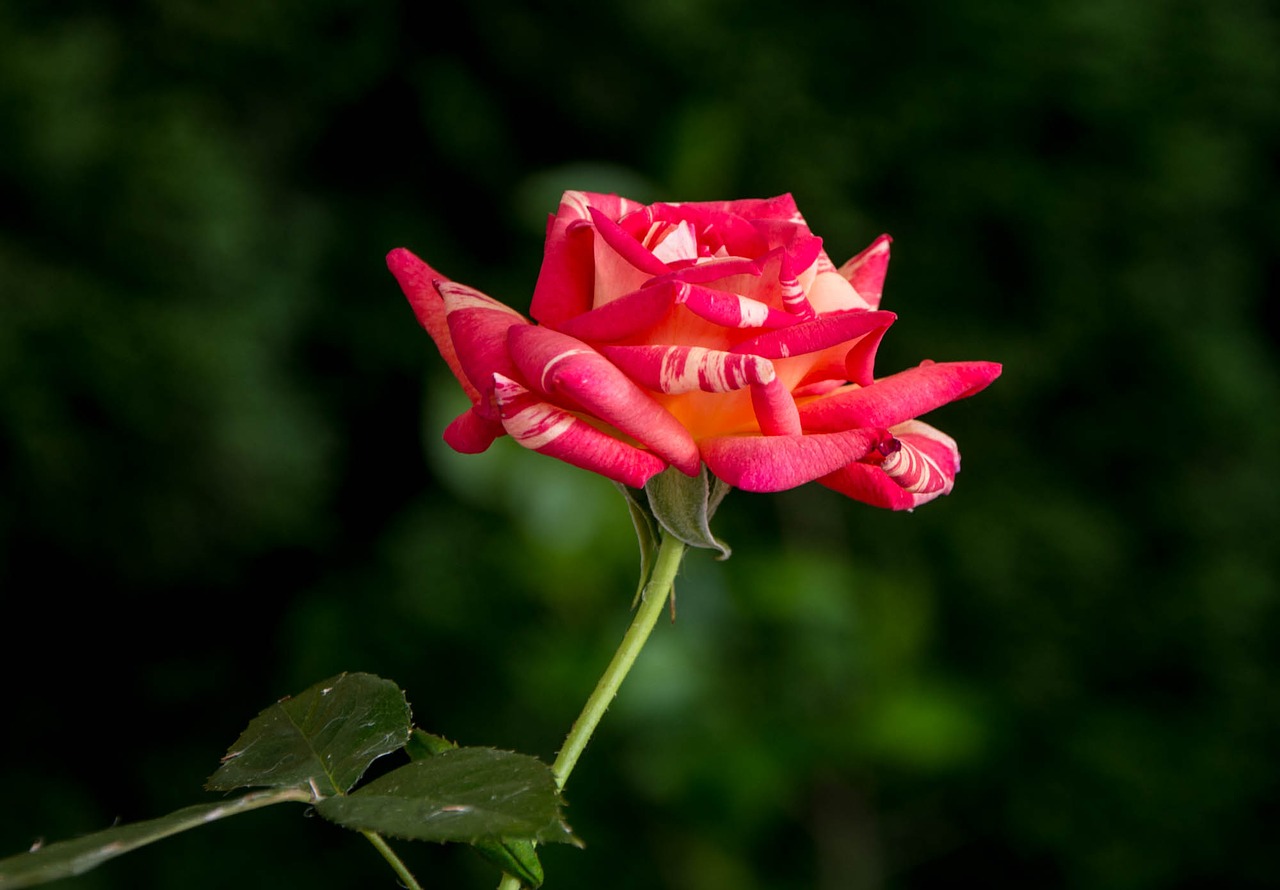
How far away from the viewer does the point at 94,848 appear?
0.17m

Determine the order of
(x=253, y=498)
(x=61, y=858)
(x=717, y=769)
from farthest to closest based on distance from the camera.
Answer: (x=253, y=498) → (x=717, y=769) → (x=61, y=858)

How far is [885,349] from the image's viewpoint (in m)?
1.23

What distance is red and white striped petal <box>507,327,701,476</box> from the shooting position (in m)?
0.22

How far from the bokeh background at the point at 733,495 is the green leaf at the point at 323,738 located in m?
0.70

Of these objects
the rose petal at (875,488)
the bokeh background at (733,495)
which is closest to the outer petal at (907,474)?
the rose petal at (875,488)

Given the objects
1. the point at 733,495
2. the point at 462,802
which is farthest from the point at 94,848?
the point at 733,495

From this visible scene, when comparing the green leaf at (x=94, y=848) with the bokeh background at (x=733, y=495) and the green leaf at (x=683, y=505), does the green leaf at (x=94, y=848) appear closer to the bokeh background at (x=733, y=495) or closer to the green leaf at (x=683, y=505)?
the green leaf at (x=683, y=505)

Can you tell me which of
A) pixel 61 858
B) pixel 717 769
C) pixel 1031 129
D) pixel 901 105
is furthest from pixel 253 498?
pixel 61 858

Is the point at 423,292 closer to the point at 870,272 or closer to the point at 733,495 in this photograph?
the point at 870,272

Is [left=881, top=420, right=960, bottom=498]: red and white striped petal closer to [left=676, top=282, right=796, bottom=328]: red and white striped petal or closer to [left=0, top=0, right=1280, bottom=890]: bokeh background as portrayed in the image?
[left=676, top=282, right=796, bottom=328]: red and white striped petal

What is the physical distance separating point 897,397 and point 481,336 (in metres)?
0.09

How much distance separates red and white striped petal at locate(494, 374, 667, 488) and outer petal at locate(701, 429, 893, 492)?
0.02 m

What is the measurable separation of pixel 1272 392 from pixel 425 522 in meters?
0.87

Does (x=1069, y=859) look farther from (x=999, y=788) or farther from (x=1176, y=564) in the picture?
(x=1176, y=564)
